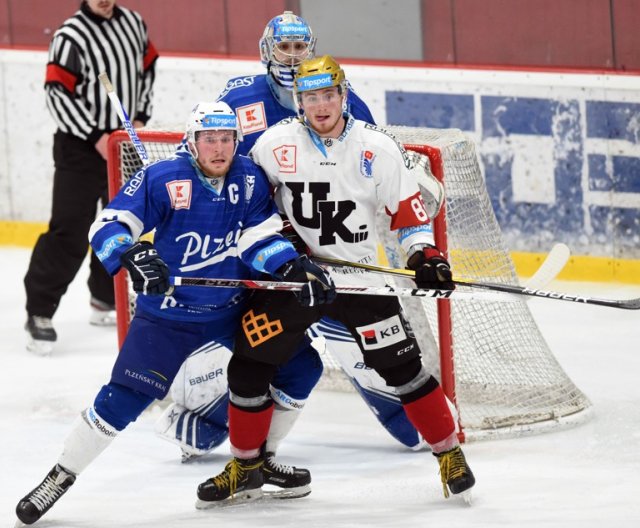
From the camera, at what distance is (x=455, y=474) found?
3.65 metres

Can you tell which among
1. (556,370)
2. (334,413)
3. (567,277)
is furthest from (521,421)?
(567,277)

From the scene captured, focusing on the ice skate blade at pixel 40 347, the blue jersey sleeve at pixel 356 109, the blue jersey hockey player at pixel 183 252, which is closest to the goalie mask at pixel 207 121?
the blue jersey hockey player at pixel 183 252

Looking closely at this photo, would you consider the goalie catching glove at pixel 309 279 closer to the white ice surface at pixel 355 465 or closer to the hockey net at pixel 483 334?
the white ice surface at pixel 355 465

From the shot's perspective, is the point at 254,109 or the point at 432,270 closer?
the point at 432,270

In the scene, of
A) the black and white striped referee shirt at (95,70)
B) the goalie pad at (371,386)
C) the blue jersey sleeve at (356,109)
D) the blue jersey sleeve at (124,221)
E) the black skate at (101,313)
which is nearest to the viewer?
the blue jersey sleeve at (124,221)

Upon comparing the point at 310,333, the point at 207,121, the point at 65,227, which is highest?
the point at 207,121

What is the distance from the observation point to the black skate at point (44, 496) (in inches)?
142

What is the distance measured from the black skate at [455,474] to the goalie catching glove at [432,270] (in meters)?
0.42

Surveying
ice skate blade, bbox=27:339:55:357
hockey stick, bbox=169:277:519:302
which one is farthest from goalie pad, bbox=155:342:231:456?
ice skate blade, bbox=27:339:55:357

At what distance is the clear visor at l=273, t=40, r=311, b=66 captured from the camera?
4117mm

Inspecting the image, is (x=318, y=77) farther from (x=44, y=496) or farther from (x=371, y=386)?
(x=44, y=496)

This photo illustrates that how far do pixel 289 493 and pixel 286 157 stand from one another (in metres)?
0.89

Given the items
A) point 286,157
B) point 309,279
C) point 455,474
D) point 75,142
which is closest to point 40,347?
point 75,142

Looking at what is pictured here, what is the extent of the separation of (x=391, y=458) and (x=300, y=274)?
87 centimetres
